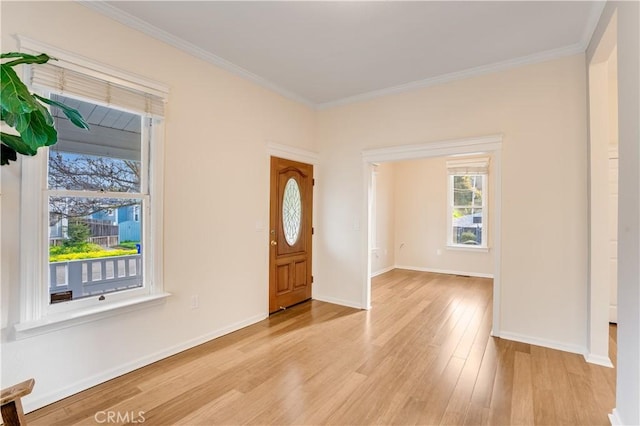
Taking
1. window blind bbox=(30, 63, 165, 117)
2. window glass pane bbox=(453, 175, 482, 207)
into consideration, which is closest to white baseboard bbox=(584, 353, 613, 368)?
window glass pane bbox=(453, 175, 482, 207)

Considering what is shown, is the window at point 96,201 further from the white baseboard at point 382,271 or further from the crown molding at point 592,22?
the white baseboard at point 382,271

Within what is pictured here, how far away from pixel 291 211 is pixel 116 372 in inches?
103

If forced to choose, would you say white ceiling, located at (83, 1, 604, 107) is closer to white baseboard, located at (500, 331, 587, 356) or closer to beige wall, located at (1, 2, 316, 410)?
beige wall, located at (1, 2, 316, 410)

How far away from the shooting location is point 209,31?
2748 millimetres

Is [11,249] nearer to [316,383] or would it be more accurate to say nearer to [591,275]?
[316,383]

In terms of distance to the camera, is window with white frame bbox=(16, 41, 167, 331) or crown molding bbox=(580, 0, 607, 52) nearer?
window with white frame bbox=(16, 41, 167, 331)

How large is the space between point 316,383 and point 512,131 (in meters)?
3.18

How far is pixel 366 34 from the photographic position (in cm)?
279

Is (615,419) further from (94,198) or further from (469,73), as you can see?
(94,198)

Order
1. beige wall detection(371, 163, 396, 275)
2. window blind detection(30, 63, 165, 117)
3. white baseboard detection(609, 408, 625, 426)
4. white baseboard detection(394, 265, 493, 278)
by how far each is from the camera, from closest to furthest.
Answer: white baseboard detection(609, 408, 625, 426) < window blind detection(30, 63, 165, 117) < white baseboard detection(394, 265, 493, 278) < beige wall detection(371, 163, 396, 275)

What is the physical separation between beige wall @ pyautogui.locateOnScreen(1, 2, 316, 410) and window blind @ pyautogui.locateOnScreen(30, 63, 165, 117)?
0.17 metres

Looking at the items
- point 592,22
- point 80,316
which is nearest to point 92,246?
point 80,316

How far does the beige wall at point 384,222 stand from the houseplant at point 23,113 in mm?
5501

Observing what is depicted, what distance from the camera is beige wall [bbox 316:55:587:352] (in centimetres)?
294
